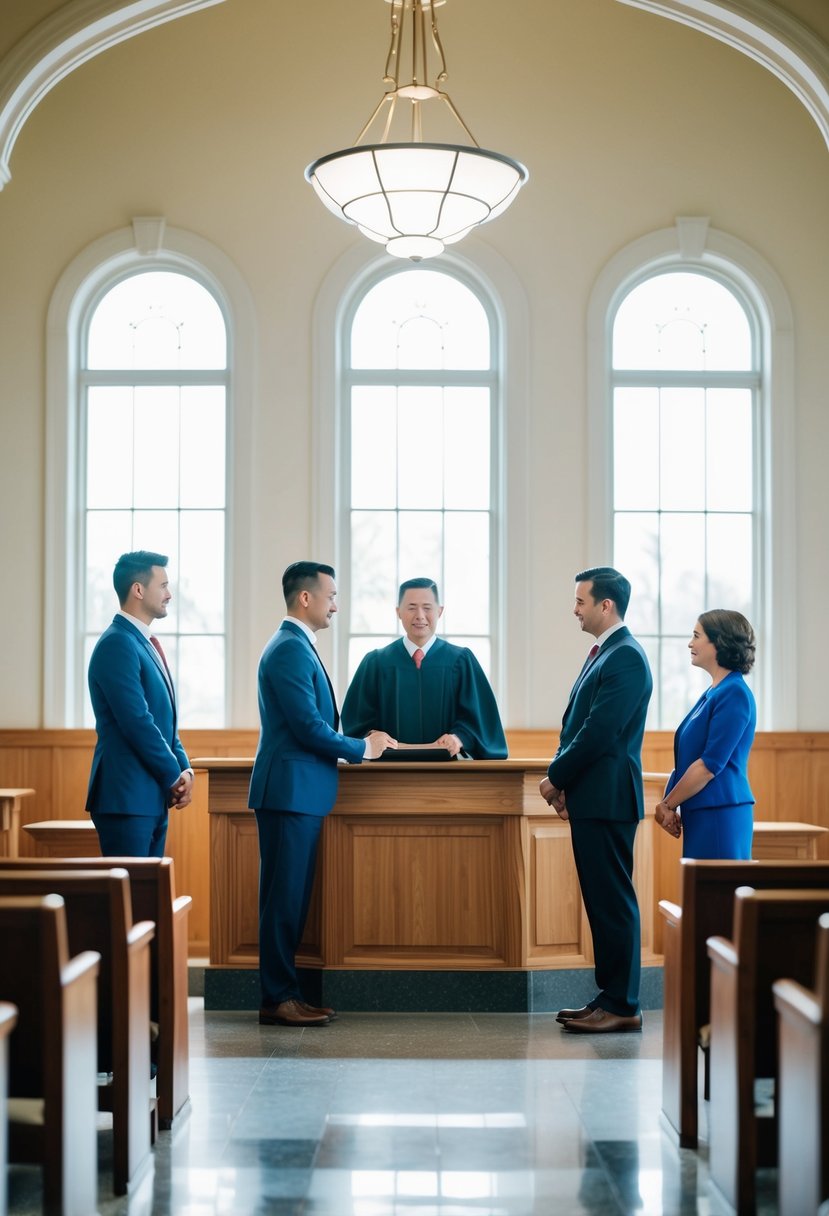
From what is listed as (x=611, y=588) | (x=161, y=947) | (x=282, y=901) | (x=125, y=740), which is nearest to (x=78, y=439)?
(x=125, y=740)

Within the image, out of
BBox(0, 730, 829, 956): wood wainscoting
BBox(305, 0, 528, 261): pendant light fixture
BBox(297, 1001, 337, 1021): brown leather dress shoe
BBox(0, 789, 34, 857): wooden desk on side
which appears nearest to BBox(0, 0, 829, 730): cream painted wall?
BBox(0, 730, 829, 956): wood wainscoting

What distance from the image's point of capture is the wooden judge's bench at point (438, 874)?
5.75 m

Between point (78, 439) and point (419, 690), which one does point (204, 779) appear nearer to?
point (419, 690)

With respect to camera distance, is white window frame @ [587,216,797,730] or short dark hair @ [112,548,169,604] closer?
short dark hair @ [112,548,169,604]

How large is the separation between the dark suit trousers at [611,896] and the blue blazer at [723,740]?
0.36 meters

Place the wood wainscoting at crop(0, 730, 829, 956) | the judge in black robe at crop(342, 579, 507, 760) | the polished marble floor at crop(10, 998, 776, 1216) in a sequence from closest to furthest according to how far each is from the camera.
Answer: the polished marble floor at crop(10, 998, 776, 1216) → the judge in black robe at crop(342, 579, 507, 760) → the wood wainscoting at crop(0, 730, 829, 956)

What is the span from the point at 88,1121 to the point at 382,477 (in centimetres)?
548

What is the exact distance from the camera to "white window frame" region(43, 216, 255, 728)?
7.85 meters

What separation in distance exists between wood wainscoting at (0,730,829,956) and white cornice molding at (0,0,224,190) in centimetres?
328

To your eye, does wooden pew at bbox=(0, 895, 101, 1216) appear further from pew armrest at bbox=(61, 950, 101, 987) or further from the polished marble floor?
the polished marble floor

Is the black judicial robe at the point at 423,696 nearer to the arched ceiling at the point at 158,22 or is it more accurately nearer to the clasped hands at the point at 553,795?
the clasped hands at the point at 553,795

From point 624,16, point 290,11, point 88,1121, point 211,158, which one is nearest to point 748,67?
point 624,16

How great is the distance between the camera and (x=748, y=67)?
26.2ft

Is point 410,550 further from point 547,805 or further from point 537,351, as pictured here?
point 547,805
